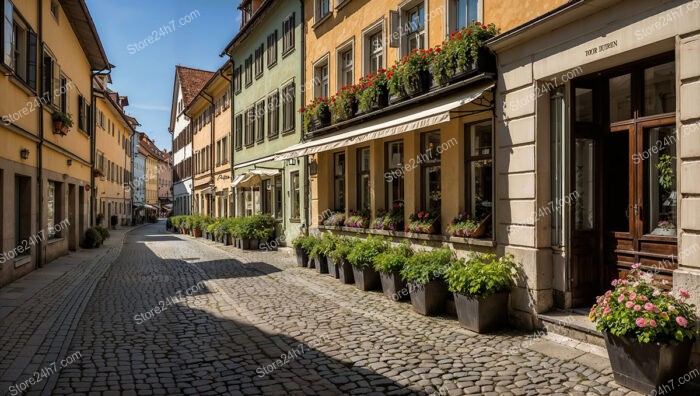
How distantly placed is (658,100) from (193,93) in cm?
4217

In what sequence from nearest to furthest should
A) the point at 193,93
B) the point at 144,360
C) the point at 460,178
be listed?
the point at 144,360
the point at 460,178
the point at 193,93

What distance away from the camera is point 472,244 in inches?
336

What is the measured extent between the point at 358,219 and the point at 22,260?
318 inches

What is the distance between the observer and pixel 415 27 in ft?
36.7

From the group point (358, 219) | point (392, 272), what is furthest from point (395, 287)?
point (358, 219)

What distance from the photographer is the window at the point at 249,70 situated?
2392 cm

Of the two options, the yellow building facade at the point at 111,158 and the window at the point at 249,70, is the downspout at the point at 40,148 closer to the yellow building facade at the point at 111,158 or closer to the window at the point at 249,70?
the yellow building facade at the point at 111,158

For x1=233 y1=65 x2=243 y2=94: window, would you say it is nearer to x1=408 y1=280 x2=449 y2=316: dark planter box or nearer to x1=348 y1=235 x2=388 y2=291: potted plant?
x1=348 y1=235 x2=388 y2=291: potted plant

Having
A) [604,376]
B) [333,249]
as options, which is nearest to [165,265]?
[333,249]

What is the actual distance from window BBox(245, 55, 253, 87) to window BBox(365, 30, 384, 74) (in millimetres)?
11838

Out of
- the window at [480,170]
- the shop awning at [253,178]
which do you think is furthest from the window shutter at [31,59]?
the window at [480,170]

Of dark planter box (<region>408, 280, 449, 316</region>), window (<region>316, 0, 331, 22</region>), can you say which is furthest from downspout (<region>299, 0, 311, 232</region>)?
dark planter box (<region>408, 280, 449, 316</region>)

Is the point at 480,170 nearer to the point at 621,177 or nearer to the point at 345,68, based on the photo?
the point at 621,177

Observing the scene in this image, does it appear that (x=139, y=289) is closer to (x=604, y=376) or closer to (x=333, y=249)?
(x=333, y=249)
